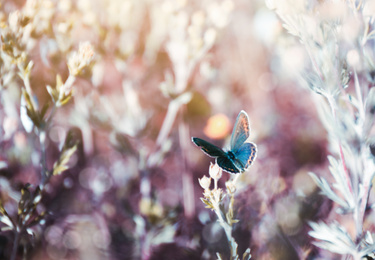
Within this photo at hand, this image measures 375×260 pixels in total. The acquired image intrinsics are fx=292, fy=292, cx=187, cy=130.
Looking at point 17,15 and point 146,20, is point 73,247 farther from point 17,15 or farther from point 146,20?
point 146,20

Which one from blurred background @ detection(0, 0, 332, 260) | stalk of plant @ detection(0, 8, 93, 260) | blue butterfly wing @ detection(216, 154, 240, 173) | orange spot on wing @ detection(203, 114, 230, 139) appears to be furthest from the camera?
orange spot on wing @ detection(203, 114, 230, 139)

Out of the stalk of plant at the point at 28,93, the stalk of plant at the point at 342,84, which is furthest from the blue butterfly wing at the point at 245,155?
the stalk of plant at the point at 28,93

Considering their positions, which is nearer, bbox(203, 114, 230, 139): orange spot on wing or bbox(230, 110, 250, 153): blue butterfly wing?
bbox(230, 110, 250, 153): blue butterfly wing

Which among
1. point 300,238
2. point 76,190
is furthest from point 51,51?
point 300,238

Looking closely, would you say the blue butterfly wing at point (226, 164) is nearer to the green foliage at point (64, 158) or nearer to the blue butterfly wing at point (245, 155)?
the blue butterfly wing at point (245, 155)

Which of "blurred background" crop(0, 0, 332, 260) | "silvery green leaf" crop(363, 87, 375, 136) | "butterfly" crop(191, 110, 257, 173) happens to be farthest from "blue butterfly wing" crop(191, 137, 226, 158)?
"silvery green leaf" crop(363, 87, 375, 136)

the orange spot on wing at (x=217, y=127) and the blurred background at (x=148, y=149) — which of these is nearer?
the blurred background at (x=148, y=149)

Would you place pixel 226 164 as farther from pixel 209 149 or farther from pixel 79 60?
pixel 79 60

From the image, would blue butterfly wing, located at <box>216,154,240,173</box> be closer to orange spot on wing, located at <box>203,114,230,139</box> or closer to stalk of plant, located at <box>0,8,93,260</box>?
stalk of plant, located at <box>0,8,93,260</box>
